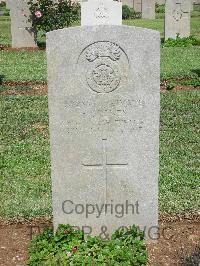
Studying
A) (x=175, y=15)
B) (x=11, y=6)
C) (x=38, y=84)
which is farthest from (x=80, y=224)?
(x=175, y=15)

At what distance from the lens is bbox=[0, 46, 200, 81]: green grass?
10.6 meters

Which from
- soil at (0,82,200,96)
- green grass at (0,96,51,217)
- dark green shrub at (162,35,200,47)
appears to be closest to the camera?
green grass at (0,96,51,217)

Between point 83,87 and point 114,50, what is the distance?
0.34m

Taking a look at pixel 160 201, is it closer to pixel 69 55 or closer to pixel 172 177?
pixel 172 177

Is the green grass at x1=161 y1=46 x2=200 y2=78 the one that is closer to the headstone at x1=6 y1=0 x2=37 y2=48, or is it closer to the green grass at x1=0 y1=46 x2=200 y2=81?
the green grass at x1=0 y1=46 x2=200 y2=81

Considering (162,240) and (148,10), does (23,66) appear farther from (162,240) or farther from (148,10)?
(148,10)

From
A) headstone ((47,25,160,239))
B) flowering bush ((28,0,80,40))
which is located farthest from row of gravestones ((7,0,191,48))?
headstone ((47,25,160,239))

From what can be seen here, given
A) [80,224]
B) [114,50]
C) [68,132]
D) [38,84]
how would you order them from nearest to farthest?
[114,50] → [68,132] → [80,224] → [38,84]

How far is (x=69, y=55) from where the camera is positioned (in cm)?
334

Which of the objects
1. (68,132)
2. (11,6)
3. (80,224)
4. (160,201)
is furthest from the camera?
(11,6)

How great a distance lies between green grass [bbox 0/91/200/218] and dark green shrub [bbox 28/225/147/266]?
2.43ft

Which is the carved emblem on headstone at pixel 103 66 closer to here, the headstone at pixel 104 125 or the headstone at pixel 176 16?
the headstone at pixel 104 125

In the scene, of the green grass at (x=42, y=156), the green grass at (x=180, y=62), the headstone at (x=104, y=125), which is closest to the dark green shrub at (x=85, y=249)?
the headstone at (x=104, y=125)

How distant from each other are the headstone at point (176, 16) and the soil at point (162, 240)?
40.9 ft
